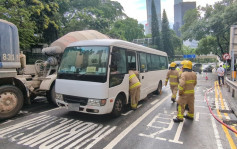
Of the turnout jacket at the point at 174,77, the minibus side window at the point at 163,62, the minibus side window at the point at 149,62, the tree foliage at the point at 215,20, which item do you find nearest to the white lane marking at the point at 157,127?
the turnout jacket at the point at 174,77

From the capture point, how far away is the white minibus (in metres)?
4.71

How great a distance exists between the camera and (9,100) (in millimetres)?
5188

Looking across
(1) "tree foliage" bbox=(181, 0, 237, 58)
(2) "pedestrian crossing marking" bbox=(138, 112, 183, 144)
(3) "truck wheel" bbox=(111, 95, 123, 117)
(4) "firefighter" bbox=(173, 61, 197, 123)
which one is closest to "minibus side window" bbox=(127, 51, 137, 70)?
(3) "truck wheel" bbox=(111, 95, 123, 117)

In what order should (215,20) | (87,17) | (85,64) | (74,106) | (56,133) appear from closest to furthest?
1. (56,133)
2. (74,106)
3. (85,64)
4. (87,17)
5. (215,20)

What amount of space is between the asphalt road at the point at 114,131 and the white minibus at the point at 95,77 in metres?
0.50

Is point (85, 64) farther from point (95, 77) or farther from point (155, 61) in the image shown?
point (155, 61)

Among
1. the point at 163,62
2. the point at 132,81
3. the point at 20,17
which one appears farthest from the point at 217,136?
the point at 20,17

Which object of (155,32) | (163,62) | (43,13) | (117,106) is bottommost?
(117,106)

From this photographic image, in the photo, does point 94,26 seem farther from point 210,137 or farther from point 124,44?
point 210,137

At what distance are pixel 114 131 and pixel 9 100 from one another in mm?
3326

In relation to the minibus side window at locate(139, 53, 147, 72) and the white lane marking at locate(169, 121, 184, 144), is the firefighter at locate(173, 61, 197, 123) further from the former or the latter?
the minibus side window at locate(139, 53, 147, 72)

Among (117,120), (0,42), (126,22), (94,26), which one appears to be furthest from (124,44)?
(126,22)

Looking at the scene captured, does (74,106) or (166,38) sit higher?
(166,38)

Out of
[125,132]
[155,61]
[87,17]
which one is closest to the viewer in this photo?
[125,132]
